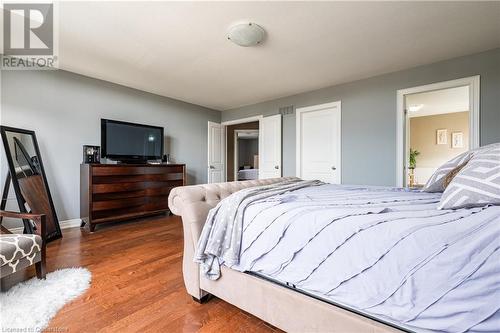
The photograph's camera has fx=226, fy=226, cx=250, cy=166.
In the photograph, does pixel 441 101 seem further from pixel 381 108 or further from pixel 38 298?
pixel 38 298

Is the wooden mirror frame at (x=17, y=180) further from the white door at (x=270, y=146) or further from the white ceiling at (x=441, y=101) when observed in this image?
the white ceiling at (x=441, y=101)

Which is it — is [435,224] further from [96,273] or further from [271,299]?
[96,273]

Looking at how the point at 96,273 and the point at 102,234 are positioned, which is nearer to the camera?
the point at 96,273

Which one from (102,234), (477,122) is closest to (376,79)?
(477,122)


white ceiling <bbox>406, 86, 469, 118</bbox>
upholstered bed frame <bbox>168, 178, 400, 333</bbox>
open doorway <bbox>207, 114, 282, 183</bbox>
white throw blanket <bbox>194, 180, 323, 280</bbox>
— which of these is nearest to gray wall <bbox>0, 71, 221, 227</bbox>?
open doorway <bbox>207, 114, 282, 183</bbox>

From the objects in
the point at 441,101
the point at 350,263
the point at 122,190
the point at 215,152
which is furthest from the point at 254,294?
the point at 441,101

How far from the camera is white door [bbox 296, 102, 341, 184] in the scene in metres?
3.96

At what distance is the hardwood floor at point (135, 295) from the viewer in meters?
1.33

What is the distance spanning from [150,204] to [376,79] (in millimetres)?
4198

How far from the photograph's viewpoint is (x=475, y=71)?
2.81 m

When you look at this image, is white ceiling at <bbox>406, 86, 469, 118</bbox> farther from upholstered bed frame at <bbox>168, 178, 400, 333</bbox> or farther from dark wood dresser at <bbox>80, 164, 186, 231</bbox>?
dark wood dresser at <bbox>80, 164, 186, 231</bbox>

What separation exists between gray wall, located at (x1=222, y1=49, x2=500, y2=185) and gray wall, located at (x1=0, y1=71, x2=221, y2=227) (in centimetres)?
330

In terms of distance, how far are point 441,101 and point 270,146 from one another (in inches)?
161

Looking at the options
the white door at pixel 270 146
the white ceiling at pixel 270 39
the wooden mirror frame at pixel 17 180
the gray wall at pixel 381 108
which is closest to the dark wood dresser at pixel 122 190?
the wooden mirror frame at pixel 17 180
